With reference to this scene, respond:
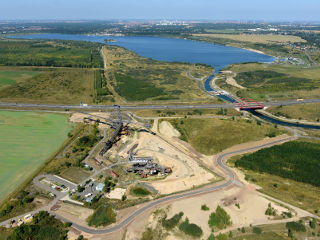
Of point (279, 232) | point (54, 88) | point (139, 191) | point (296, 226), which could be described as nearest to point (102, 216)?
point (139, 191)

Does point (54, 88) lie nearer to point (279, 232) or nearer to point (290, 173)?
A: point (290, 173)

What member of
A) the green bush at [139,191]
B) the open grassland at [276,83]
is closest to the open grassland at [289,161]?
the green bush at [139,191]

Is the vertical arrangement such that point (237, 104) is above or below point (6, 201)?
above

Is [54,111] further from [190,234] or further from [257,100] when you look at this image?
[257,100]

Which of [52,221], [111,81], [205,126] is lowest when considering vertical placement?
[52,221]

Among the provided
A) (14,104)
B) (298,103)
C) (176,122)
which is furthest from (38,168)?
(298,103)

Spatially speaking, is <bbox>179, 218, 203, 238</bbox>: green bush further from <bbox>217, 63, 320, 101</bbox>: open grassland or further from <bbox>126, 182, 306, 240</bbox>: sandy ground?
<bbox>217, 63, 320, 101</bbox>: open grassland

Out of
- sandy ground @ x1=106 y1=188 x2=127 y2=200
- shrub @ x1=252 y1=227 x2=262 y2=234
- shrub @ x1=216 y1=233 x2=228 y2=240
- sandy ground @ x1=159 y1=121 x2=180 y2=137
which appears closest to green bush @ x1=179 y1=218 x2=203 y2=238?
shrub @ x1=216 y1=233 x2=228 y2=240
